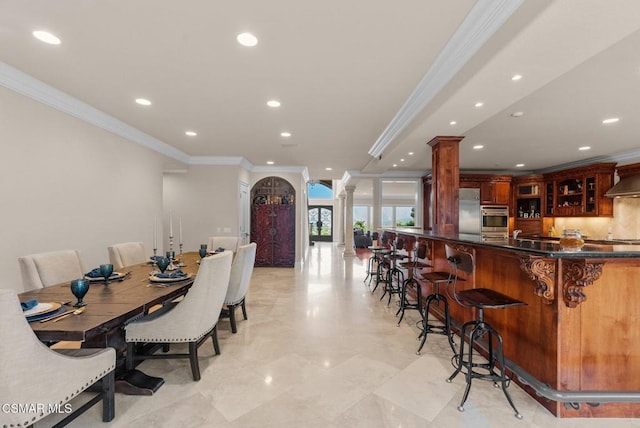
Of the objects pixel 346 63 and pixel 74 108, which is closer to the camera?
pixel 346 63

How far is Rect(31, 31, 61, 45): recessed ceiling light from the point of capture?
7.39 ft

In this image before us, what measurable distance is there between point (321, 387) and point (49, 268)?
2.51 m

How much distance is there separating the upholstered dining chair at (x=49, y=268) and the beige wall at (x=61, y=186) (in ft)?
2.10

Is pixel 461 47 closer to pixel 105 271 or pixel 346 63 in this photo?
pixel 346 63

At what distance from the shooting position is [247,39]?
7.56 feet

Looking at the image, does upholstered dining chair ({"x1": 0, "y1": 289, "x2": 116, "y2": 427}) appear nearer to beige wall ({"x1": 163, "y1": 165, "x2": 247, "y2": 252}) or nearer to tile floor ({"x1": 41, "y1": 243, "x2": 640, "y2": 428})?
tile floor ({"x1": 41, "y1": 243, "x2": 640, "y2": 428})

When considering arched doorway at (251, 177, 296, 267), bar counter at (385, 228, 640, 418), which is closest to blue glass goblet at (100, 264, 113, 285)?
bar counter at (385, 228, 640, 418)

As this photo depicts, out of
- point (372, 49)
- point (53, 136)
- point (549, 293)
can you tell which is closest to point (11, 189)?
point (53, 136)

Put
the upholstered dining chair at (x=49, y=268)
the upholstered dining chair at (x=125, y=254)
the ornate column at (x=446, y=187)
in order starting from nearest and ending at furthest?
the upholstered dining chair at (x=49, y=268)
the upholstered dining chair at (x=125, y=254)
the ornate column at (x=446, y=187)

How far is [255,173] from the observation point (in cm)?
786

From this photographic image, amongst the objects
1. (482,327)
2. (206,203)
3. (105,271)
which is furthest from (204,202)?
(482,327)

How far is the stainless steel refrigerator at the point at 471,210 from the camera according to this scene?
24.6 ft

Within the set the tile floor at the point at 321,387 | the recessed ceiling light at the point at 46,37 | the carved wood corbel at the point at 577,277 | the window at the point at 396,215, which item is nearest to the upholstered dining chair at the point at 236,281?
the tile floor at the point at 321,387

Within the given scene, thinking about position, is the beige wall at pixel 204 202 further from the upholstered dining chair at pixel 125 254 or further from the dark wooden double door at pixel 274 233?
the upholstered dining chair at pixel 125 254
